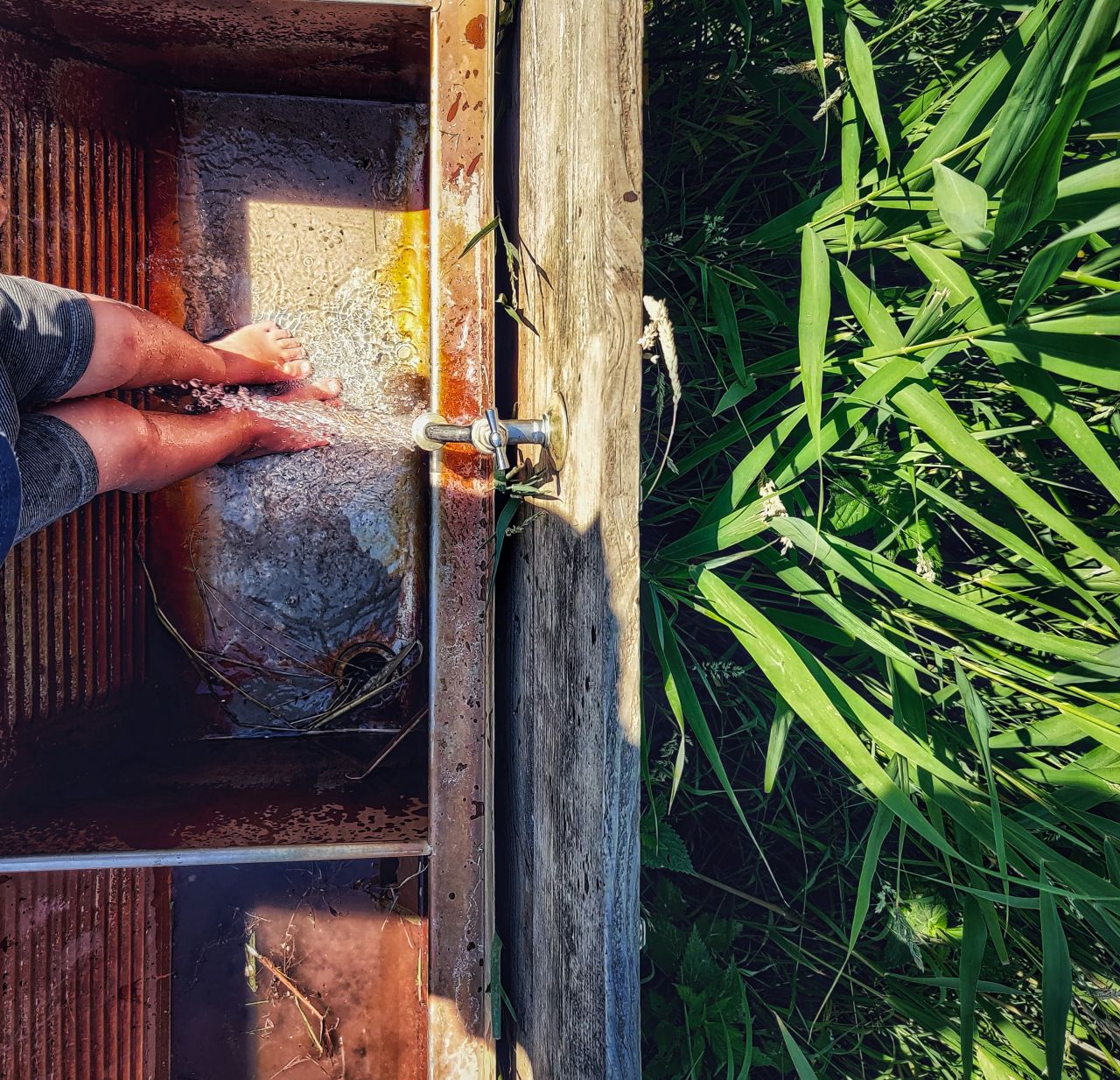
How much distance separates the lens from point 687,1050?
1266 millimetres

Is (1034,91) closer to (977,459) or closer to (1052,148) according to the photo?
(1052,148)

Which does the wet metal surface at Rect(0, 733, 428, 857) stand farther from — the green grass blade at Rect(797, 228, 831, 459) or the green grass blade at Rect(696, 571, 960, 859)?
the green grass blade at Rect(797, 228, 831, 459)

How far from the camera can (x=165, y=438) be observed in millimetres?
1298

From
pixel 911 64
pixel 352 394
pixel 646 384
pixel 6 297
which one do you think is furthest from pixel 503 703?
pixel 911 64

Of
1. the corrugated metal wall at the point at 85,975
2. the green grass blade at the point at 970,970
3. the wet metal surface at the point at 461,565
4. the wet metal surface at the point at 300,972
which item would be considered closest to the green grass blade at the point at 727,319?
the wet metal surface at the point at 461,565

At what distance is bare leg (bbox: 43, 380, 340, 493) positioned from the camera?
3.79ft

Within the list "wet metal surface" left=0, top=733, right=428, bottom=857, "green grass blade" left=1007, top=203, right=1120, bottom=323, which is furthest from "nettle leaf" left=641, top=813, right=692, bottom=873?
"green grass blade" left=1007, top=203, right=1120, bottom=323

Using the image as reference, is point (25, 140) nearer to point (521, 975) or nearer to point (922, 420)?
point (922, 420)

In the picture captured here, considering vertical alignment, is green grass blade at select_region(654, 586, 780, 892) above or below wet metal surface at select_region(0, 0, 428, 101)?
below

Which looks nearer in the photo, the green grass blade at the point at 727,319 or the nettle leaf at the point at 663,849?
the green grass blade at the point at 727,319

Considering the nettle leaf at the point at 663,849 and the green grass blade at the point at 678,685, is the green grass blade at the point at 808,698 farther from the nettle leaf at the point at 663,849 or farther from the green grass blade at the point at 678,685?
the nettle leaf at the point at 663,849

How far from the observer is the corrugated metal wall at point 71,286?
1.20m

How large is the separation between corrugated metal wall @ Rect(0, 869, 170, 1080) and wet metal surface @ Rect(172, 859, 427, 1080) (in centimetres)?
5

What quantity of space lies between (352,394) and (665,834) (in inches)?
46.4
